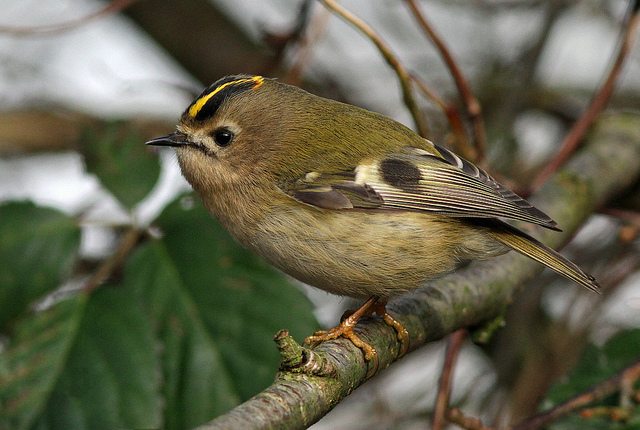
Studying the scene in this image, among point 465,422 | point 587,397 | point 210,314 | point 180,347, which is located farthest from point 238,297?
point 587,397

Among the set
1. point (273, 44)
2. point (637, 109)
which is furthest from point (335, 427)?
point (637, 109)

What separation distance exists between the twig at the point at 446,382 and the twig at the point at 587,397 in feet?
0.74

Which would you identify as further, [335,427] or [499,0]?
[499,0]

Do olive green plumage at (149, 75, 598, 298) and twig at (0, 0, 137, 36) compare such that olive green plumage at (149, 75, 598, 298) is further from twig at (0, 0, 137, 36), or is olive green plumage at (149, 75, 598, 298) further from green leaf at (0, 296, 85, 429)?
twig at (0, 0, 137, 36)

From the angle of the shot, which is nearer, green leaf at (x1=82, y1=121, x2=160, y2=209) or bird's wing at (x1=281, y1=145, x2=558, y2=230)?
bird's wing at (x1=281, y1=145, x2=558, y2=230)

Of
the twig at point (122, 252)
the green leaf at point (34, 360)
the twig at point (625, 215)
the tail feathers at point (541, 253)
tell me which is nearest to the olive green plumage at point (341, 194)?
the tail feathers at point (541, 253)

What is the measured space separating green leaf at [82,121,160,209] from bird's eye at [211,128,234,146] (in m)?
0.27

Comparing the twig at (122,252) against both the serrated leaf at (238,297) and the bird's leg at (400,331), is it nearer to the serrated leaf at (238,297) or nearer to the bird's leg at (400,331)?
the serrated leaf at (238,297)

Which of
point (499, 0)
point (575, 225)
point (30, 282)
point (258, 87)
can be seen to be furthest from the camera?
point (499, 0)

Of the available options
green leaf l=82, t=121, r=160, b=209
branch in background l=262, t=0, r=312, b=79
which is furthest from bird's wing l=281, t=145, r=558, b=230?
branch in background l=262, t=0, r=312, b=79

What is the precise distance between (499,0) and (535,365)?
174cm

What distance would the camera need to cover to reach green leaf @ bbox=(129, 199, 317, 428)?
89.1 inches

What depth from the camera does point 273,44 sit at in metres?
3.20

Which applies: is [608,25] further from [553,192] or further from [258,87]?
[258,87]
